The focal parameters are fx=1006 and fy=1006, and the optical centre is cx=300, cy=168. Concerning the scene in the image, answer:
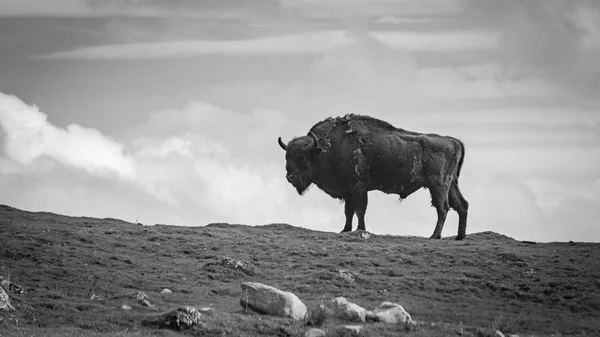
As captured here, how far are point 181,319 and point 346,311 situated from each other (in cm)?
385

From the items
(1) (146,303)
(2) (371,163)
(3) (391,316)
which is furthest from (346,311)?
(2) (371,163)

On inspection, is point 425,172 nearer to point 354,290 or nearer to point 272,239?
point 272,239

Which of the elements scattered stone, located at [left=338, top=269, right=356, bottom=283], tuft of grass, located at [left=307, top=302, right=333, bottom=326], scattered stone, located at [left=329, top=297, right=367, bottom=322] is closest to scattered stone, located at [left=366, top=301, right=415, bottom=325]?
scattered stone, located at [left=329, top=297, right=367, bottom=322]

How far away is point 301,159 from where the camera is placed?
38.0 meters

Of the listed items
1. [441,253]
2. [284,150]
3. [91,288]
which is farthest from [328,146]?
[91,288]

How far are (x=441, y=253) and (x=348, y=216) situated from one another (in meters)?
6.69

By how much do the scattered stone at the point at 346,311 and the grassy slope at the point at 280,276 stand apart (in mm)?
694

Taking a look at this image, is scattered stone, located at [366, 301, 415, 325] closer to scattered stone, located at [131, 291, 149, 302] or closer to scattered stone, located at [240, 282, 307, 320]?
scattered stone, located at [240, 282, 307, 320]

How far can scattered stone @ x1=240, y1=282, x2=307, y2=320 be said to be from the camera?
23.2 metres

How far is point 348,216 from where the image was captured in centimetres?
3819

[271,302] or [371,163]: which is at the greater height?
[371,163]

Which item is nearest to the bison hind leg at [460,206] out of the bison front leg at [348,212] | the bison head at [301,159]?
the bison front leg at [348,212]

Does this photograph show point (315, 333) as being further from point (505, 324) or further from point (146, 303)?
point (505, 324)

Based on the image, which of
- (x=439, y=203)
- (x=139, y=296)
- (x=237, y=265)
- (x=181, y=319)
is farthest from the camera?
(x=439, y=203)
